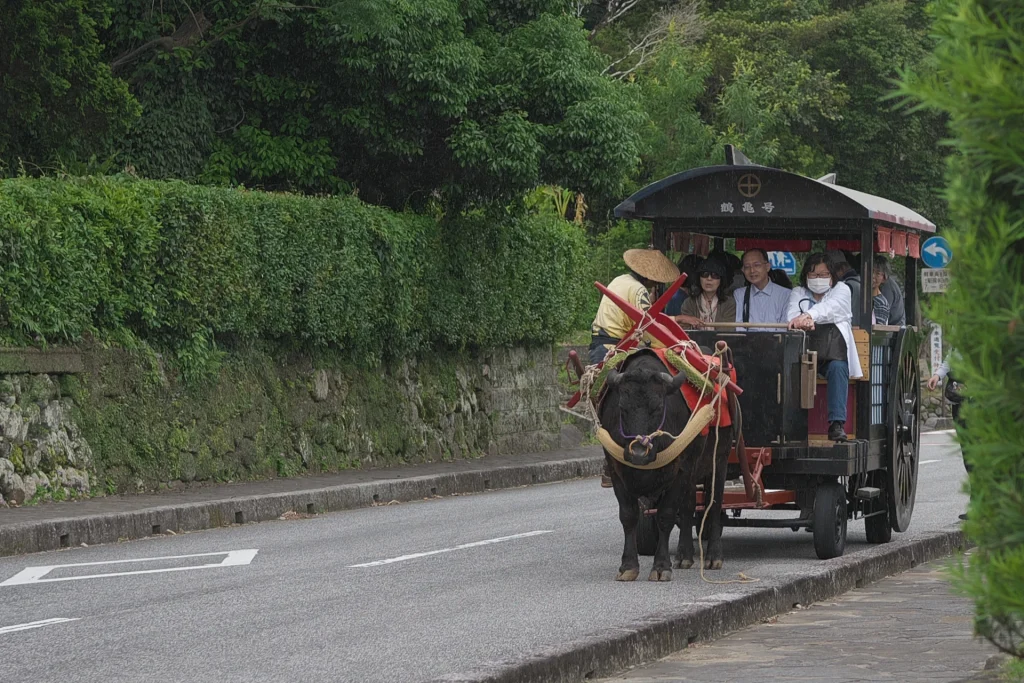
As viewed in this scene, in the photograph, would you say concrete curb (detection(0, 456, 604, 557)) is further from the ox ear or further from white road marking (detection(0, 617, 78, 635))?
the ox ear

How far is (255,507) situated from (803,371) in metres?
7.22

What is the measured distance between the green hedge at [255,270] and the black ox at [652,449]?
7.97 metres

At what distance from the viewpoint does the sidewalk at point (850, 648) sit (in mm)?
7809

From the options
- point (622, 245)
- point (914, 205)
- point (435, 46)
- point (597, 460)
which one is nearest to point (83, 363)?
point (435, 46)

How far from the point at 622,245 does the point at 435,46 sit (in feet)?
52.3

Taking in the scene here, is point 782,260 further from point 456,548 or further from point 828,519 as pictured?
point 456,548

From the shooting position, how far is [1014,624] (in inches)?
174

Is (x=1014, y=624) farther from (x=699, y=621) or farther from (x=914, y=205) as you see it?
(x=914, y=205)

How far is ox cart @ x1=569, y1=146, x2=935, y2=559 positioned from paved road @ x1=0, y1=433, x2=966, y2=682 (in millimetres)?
449

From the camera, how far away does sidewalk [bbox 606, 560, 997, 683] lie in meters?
7.81

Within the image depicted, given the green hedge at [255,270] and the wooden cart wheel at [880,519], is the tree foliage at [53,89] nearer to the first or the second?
the green hedge at [255,270]

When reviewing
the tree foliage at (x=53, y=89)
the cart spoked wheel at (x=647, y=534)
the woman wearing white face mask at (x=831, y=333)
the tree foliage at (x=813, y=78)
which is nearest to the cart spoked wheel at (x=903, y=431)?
the woman wearing white face mask at (x=831, y=333)

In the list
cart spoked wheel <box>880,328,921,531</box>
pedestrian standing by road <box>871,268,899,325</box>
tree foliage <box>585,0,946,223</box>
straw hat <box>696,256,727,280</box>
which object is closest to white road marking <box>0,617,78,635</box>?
straw hat <box>696,256,727,280</box>

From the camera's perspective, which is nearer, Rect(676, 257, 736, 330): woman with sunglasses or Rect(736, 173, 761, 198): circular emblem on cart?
Rect(736, 173, 761, 198): circular emblem on cart
